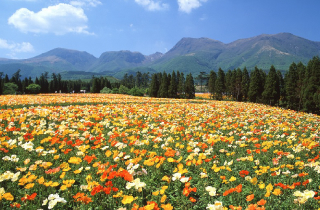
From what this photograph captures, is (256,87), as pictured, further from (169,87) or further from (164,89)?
(164,89)

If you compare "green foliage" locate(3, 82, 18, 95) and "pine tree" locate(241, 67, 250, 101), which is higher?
"pine tree" locate(241, 67, 250, 101)

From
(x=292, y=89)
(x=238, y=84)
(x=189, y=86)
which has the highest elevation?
(x=238, y=84)

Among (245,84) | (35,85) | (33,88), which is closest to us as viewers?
(245,84)

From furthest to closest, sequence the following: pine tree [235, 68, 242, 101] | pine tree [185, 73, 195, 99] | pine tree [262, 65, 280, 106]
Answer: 1. pine tree [185, 73, 195, 99]
2. pine tree [235, 68, 242, 101]
3. pine tree [262, 65, 280, 106]

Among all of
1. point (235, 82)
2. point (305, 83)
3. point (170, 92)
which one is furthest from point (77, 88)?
point (305, 83)

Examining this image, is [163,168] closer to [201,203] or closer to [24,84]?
[201,203]

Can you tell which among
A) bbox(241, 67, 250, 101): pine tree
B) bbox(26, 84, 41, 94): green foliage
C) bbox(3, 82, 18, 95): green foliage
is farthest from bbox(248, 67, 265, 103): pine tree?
bbox(26, 84, 41, 94): green foliage

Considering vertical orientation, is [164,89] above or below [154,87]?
below

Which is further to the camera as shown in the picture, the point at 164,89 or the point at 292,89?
the point at 164,89

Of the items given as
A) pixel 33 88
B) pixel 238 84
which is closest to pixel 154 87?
pixel 238 84

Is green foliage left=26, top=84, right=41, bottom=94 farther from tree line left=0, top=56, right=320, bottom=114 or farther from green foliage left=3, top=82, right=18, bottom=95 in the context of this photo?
tree line left=0, top=56, right=320, bottom=114

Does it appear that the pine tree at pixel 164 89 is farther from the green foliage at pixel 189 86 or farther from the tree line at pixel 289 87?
the tree line at pixel 289 87

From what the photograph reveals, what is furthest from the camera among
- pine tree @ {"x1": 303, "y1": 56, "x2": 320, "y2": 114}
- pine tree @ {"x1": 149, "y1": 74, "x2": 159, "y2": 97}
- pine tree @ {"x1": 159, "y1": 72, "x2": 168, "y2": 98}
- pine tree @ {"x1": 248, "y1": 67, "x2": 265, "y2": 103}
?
pine tree @ {"x1": 149, "y1": 74, "x2": 159, "y2": 97}

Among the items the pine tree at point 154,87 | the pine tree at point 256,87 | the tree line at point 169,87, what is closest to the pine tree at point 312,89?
the pine tree at point 256,87
